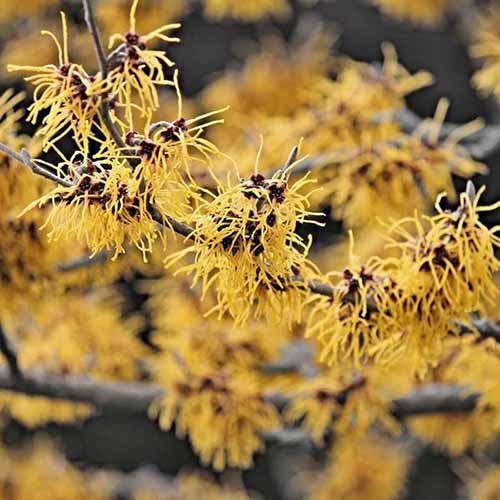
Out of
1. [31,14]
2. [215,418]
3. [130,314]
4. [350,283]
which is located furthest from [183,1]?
[350,283]

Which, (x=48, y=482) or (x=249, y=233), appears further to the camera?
(x=48, y=482)

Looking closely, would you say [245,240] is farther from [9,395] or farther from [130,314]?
[130,314]

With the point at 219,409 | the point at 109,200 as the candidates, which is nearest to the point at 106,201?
the point at 109,200

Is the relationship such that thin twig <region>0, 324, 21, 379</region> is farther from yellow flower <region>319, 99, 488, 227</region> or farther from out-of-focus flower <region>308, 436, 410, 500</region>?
out-of-focus flower <region>308, 436, 410, 500</region>

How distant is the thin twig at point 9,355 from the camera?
173cm

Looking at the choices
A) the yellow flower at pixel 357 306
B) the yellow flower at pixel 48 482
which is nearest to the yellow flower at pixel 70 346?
the yellow flower at pixel 48 482

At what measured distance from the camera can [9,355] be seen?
176 centimetres

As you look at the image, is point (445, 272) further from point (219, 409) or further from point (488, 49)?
point (488, 49)

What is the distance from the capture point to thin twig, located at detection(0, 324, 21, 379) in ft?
5.68

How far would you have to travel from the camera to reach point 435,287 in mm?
1252

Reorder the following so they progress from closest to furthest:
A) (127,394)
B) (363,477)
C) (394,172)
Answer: (394,172) < (127,394) < (363,477)

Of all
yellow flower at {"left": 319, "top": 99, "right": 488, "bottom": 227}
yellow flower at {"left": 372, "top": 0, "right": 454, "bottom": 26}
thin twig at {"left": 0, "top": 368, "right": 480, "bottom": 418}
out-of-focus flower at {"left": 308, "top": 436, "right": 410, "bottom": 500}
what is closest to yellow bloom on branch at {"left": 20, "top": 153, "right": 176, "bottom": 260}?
yellow flower at {"left": 319, "top": 99, "right": 488, "bottom": 227}

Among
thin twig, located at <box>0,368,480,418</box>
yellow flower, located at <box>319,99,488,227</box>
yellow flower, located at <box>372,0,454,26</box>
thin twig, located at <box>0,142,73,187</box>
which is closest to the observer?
thin twig, located at <box>0,142,73,187</box>

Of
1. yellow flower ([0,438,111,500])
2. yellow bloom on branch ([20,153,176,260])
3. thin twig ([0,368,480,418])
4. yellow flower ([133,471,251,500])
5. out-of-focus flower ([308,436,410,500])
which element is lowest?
yellow flower ([0,438,111,500])
